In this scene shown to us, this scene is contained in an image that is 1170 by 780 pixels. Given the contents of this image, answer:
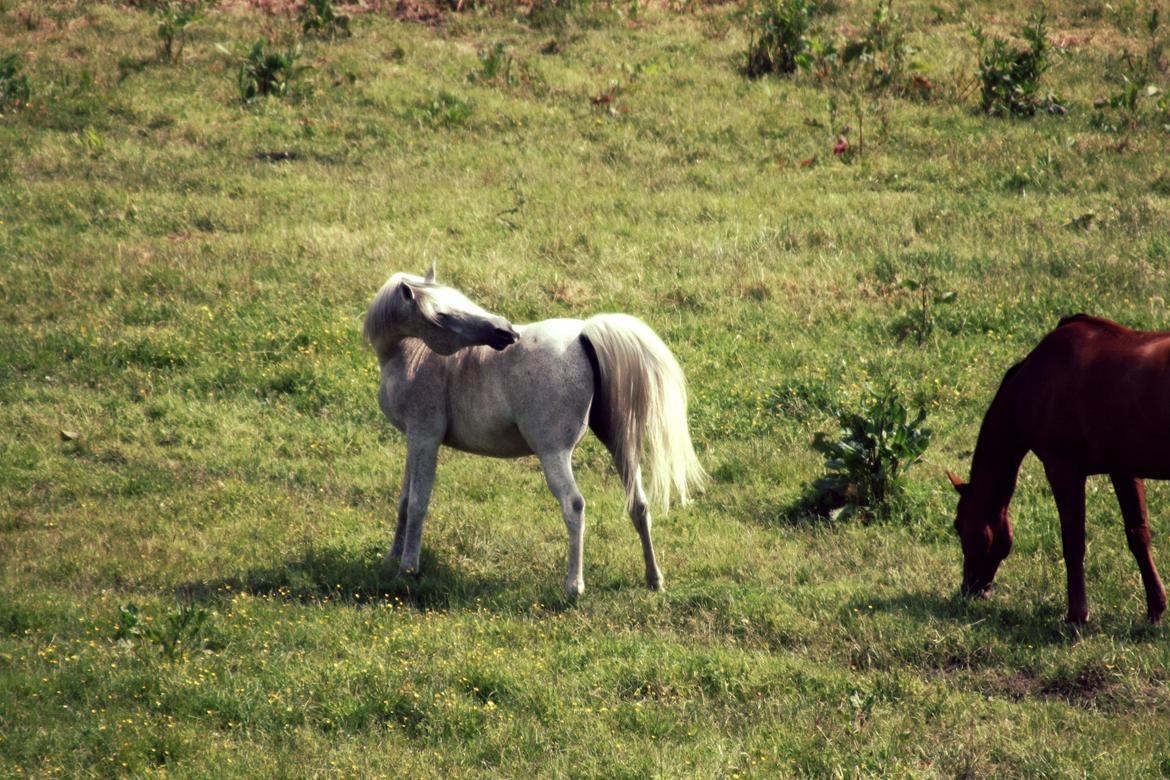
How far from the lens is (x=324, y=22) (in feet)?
78.1

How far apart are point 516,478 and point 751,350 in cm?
350

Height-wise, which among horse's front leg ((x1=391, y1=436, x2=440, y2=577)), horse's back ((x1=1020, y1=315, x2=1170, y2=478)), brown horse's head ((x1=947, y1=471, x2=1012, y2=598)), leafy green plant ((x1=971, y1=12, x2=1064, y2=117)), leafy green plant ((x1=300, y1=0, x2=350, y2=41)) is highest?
leafy green plant ((x1=971, y1=12, x2=1064, y2=117))

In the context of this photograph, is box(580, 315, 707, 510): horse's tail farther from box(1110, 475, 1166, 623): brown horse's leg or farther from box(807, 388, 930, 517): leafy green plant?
box(1110, 475, 1166, 623): brown horse's leg

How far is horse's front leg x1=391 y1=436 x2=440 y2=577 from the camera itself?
29.3ft

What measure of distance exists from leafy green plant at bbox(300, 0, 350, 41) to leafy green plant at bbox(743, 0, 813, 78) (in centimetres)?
812

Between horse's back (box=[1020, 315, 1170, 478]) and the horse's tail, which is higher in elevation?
horse's back (box=[1020, 315, 1170, 478])

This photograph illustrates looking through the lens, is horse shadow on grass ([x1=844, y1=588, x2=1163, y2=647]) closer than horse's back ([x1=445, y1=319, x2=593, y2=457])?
Yes

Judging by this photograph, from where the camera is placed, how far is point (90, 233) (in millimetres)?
16484

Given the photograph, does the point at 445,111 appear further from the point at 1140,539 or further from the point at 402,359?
the point at 1140,539

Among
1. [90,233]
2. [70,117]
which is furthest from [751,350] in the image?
[70,117]

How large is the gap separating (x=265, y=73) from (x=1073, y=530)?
17395 millimetres

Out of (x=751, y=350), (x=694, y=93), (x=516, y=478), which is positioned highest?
(x=694, y=93)

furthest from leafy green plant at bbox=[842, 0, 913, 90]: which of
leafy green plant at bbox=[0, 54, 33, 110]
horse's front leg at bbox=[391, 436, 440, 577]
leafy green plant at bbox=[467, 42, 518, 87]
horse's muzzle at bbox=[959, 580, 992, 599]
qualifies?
horse's front leg at bbox=[391, 436, 440, 577]

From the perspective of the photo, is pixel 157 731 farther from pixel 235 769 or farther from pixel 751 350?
pixel 751 350
